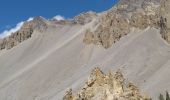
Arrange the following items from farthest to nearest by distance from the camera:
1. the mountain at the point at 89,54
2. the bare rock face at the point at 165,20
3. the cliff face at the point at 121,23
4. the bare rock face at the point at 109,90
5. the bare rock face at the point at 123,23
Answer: the bare rock face at the point at 123,23, the cliff face at the point at 121,23, the bare rock face at the point at 165,20, the mountain at the point at 89,54, the bare rock face at the point at 109,90

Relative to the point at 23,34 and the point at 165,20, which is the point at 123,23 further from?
the point at 23,34

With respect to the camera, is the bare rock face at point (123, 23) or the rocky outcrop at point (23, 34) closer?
the bare rock face at point (123, 23)

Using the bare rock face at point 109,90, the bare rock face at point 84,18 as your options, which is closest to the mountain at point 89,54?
the bare rock face at point 84,18

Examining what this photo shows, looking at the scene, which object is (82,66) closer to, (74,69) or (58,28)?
(74,69)

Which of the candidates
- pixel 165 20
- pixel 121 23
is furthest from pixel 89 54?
pixel 165 20

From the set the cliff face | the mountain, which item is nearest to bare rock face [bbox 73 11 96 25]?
the cliff face

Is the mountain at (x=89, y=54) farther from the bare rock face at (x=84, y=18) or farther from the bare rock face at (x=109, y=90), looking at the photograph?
the bare rock face at (x=109, y=90)

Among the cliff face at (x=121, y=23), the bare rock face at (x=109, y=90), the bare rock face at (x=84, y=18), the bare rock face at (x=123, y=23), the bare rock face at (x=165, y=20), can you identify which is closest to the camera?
the bare rock face at (x=109, y=90)

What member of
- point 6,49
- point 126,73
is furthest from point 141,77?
point 6,49

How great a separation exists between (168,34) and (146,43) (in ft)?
17.9

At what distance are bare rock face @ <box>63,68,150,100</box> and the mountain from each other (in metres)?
52.6

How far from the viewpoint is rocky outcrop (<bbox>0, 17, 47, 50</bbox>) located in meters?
179

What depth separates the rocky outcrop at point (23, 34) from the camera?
586ft

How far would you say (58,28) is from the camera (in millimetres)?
184625
